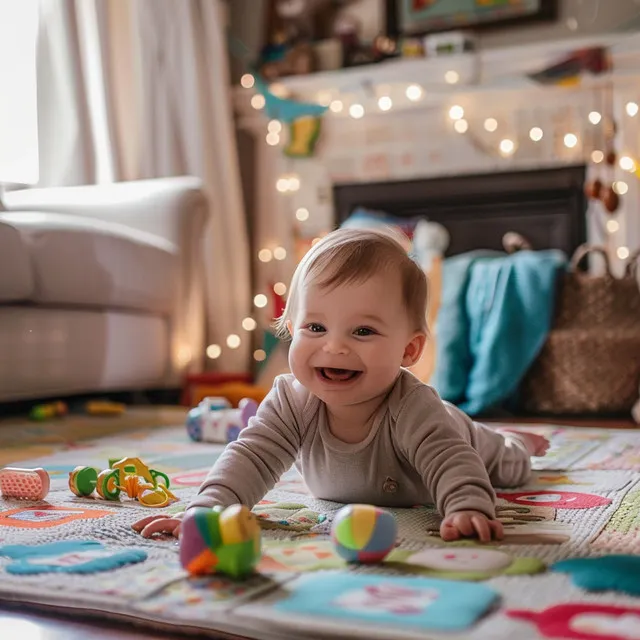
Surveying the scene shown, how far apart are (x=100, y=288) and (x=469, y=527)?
1.47 meters

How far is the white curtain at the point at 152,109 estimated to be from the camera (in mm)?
2838

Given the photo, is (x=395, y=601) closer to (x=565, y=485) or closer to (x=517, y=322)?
(x=565, y=485)

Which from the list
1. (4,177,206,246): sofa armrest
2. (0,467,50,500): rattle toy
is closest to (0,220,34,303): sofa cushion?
(4,177,206,246): sofa armrest

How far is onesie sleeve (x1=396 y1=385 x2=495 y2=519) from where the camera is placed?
0.91 m

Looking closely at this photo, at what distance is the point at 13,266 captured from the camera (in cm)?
189

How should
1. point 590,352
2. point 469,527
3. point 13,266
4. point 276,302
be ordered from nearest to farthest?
point 469,527, point 13,266, point 590,352, point 276,302

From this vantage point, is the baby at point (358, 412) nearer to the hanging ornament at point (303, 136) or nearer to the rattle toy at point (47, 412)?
the rattle toy at point (47, 412)

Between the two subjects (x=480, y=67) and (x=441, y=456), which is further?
(x=480, y=67)

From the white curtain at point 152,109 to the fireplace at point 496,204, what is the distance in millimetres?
574

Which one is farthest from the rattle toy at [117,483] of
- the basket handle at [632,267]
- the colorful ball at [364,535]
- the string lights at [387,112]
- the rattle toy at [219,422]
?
the string lights at [387,112]

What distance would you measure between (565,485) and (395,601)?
24.2 inches

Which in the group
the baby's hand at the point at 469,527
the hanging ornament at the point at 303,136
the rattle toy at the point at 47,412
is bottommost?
the rattle toy at the point at 47,412

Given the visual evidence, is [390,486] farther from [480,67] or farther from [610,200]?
[480,67]

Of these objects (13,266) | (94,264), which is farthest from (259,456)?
(94,264)
